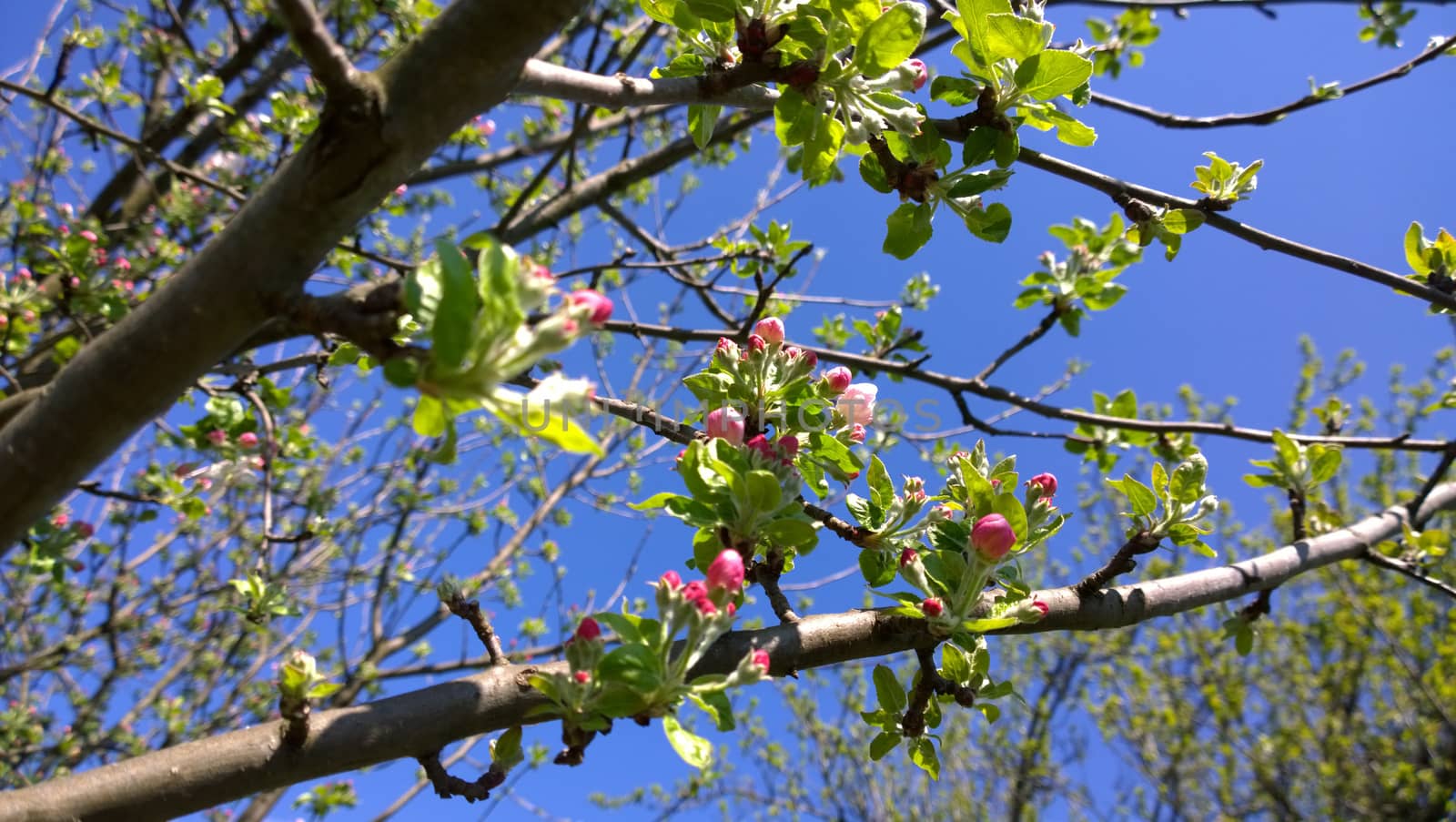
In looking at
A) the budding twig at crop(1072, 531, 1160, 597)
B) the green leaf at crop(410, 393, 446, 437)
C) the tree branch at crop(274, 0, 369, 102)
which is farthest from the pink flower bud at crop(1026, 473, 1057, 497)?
the tree branch at crop(274, 0, 369, 102)

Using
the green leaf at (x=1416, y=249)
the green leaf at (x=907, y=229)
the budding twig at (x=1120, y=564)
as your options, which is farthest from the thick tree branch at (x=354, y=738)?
the green leaf at (x=1416, y=249)

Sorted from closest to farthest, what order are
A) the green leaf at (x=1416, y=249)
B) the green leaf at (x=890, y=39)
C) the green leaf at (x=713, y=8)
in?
the green leaf at (x=890, y=39) → the green leaf at (x=713, y=8) → the green leaf at (x=1416, y=249)

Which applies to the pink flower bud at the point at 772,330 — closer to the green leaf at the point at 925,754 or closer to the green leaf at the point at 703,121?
the green leaf at the point at 703,121

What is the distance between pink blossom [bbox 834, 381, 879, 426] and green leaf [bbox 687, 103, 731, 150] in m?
0.51

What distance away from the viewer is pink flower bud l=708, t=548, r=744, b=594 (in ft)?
2.98

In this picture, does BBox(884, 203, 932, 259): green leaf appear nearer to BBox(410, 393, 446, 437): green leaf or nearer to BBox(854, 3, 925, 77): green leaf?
BBox(854, 3, 925, 77): green leaf

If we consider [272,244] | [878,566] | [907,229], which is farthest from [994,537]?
[272,244]

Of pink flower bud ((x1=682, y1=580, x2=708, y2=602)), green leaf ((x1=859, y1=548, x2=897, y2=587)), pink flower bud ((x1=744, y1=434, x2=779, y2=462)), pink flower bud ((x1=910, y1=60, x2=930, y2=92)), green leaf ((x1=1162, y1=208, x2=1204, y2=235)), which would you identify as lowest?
pink flower bud ((x1=682, y1=580, x2=708, y2=602))

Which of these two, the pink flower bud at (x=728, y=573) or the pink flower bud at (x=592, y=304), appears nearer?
the pink flower bud at (x=592, y=304)

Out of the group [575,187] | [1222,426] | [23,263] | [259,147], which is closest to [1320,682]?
[1222,426]

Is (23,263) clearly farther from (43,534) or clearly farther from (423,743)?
(423,743)

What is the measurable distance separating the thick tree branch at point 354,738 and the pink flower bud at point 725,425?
0.28m

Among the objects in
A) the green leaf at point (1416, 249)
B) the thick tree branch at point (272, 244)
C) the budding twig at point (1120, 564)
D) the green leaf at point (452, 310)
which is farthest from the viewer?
the green leaf at point (1416, 249)

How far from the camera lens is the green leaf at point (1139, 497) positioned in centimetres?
147
